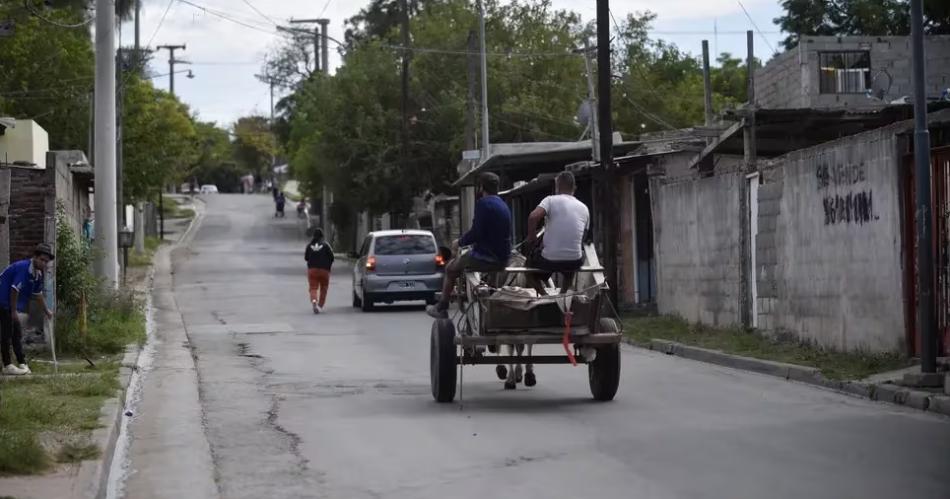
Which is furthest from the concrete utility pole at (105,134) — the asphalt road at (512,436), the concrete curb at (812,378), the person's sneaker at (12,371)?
the concrete curb at (812,378)

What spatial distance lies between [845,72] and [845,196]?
29.5 m

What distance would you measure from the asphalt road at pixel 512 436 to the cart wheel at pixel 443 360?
218mm

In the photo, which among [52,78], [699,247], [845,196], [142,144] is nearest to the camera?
[845,196]

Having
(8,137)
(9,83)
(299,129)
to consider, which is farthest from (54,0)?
(299,129)

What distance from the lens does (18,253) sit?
20562 mm

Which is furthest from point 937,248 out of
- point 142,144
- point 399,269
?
point 142,144

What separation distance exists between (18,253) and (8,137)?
1261 cm

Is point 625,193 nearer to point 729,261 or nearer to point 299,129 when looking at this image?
point 729,261

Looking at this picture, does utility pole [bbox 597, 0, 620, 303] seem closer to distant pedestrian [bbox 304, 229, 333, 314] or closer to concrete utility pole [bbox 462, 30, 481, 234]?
distant pedestrian [bbox 304, 229, 333, 314]

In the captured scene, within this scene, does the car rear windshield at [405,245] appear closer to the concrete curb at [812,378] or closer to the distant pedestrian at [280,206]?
the concrete curb at [812,378]

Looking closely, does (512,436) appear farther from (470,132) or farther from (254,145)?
(254,145)

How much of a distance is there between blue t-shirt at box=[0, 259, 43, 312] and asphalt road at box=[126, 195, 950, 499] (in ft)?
5.73

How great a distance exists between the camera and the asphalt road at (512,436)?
9.47 meters

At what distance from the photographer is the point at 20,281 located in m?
16.8
